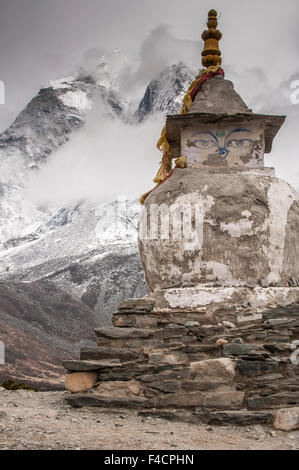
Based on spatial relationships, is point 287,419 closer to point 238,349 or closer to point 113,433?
point 238,349

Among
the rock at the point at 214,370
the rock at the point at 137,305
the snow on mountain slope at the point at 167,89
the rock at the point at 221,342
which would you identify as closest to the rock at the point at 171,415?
the rock at the point at 214,370

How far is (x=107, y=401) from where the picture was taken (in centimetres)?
598

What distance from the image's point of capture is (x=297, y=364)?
19.5 ft

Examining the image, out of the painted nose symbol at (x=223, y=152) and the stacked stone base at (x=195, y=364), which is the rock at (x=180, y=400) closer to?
the stacked stone base at (x=195, y=364)

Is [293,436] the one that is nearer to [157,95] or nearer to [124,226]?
[124,226]

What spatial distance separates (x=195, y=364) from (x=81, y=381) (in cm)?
122

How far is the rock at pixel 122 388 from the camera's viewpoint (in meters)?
6.08

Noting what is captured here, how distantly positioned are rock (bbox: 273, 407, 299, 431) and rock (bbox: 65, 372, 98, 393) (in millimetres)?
1925

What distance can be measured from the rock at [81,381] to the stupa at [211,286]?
0.01 meters

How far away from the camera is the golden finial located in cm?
891

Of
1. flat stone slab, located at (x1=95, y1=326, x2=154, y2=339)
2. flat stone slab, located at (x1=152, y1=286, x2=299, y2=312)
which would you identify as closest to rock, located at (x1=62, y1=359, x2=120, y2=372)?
flat stone slab, located at (x1=95, y1=326, x2=154, y2=339)

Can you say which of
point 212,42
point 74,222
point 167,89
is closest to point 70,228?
point 74,222

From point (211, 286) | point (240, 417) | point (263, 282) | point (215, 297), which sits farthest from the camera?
point (263, 282)

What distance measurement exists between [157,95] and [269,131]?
88453 millimetres
